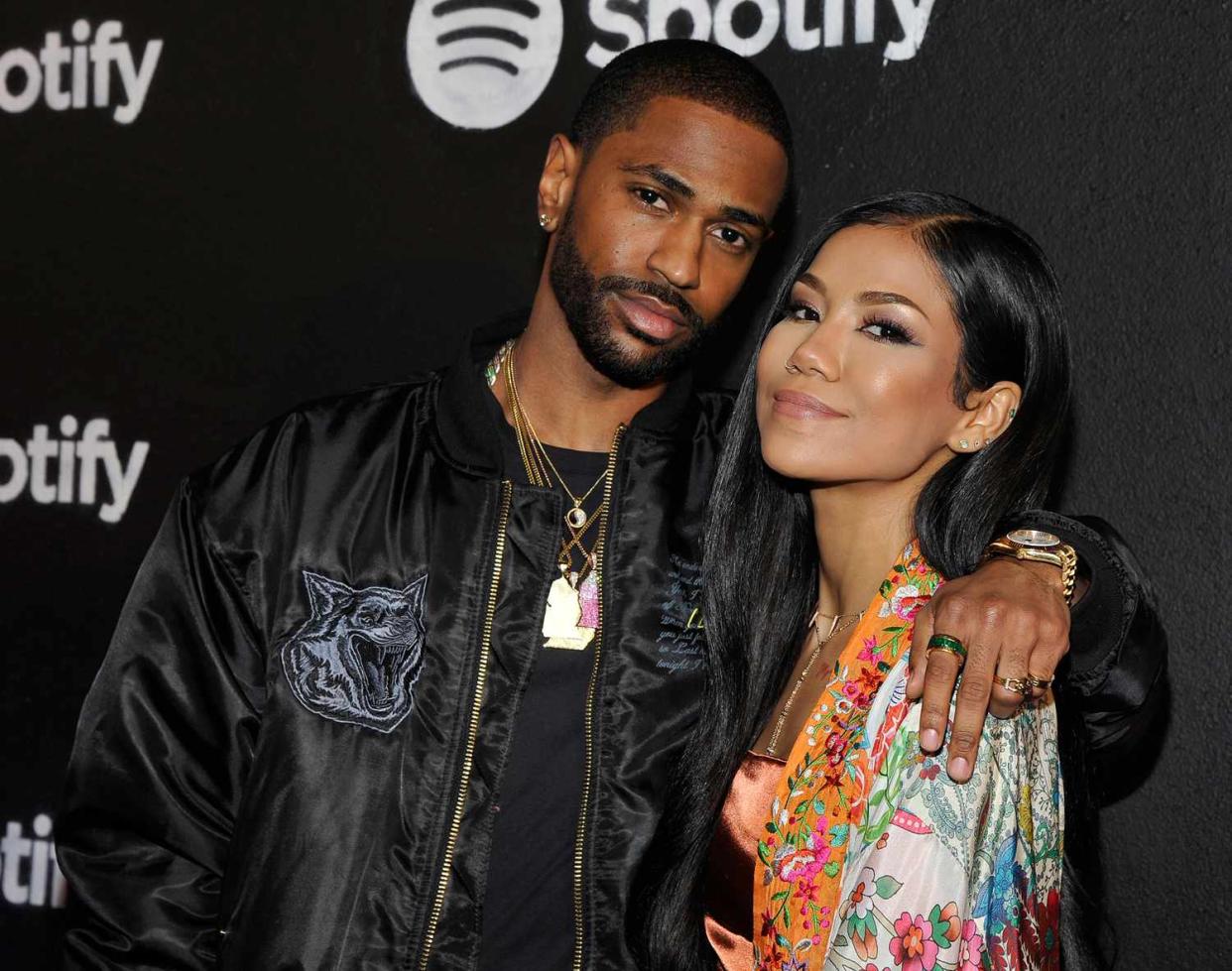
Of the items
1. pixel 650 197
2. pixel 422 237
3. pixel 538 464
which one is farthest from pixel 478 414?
pixel 422 237

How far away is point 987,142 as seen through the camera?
91.0 inches

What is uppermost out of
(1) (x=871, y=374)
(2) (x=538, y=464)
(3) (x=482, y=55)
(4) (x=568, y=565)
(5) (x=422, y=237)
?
(3) (x=482, y=55)

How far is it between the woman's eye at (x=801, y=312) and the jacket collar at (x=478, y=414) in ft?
0.98

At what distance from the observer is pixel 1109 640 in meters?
1.67

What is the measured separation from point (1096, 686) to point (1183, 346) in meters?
0.80

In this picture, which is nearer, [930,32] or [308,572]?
[308,572]

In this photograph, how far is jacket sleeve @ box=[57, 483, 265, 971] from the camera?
1.90 meters

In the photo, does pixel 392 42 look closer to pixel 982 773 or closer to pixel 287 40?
pixel 287 40

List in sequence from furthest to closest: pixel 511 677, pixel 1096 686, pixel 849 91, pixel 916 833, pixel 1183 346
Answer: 1. pixel 849 91
2. pixel 1183 346
3. pixel 511 677
4. pixel 1096 686
5. pixel 916 833

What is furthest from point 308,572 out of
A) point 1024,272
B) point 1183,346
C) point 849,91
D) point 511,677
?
point 1183,346

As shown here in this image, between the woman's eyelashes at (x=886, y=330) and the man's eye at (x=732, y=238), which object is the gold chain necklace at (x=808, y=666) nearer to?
the woman's eyelashes at (x=886, y=330)

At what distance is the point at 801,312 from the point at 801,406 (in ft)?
0.55

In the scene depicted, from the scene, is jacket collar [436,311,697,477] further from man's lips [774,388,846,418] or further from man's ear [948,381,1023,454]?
man's ear [948,381,1023,454]

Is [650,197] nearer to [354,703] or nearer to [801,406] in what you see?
[801,406]
